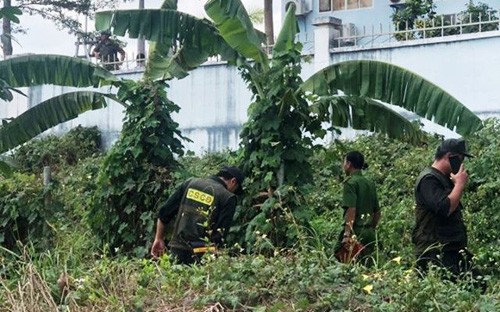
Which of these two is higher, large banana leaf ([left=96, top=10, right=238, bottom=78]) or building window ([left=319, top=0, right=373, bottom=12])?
building window ([left=319, top=0, right=373, bottom=12])

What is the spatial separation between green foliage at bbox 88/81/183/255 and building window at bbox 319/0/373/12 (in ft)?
46.5

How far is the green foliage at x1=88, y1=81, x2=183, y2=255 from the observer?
10.2 m

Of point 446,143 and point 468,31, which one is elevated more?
point 468,31

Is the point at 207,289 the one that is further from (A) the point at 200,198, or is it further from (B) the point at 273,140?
(B) the point at 273,140

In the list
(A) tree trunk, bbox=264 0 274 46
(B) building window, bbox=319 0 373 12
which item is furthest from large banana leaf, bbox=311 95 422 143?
(B) building window, bbox=319 0 373 12

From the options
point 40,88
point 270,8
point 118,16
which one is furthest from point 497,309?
point 270,8

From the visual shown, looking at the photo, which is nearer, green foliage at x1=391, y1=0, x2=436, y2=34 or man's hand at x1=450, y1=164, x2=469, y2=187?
man's hand at x1=450, y1=164, x2=469, y2=187

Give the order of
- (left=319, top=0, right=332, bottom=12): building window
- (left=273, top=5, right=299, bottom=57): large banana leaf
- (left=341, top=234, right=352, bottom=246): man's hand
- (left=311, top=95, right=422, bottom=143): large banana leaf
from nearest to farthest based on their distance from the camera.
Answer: (left=341, top=234, right=352, bottom=246): man's hand < (left=311, top=95, right=422, bottom=143): large banana leaf < (left=273, top=5, right=299, bottom=57): large banana leaf < (left=319, top=0, right=332, bottom=12): building window

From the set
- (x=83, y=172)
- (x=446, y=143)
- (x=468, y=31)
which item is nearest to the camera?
(x=446, y=143)

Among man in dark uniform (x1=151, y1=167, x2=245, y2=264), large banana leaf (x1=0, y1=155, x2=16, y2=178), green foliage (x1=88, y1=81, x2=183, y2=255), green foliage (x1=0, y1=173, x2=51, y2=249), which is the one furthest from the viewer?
green foliage (x1=88, y1=81, x2=183, y2=255)

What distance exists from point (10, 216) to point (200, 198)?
244 centimetres

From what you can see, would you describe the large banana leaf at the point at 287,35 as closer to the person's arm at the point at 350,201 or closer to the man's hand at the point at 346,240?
the person's arm at the point at 350,201

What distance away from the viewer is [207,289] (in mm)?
5340

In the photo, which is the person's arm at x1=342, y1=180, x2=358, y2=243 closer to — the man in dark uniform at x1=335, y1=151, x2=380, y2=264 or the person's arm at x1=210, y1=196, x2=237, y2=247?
the man in dark uniform at x1=335, y1=151, x2=380, y2=264
